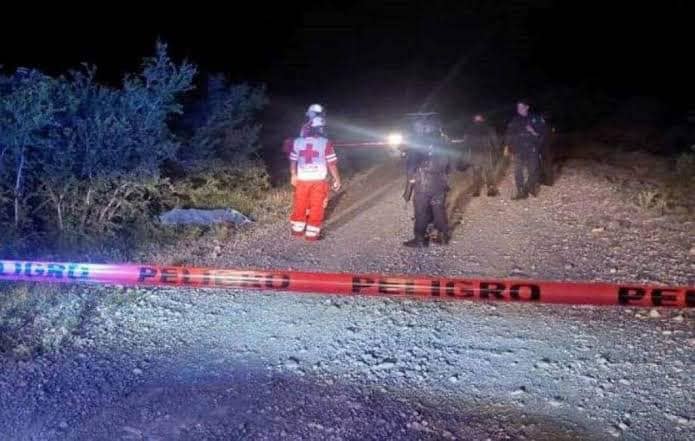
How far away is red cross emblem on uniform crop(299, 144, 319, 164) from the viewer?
8.05 m

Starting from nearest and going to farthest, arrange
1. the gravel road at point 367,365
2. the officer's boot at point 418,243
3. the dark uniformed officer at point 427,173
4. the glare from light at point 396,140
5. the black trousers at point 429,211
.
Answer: the gravel road at point 367,365 < the dark uniformed officer at point 427,173 < the black trousers at point 429,211 < the officer's boot at point 418,243 < the glare from light at point 396,140

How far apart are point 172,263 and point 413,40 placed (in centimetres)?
3205

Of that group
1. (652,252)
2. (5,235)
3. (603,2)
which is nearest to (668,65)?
(603,2)

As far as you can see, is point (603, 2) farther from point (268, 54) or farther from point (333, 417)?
point (333, 417)

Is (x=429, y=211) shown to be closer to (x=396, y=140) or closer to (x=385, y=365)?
(x=396, y=140)

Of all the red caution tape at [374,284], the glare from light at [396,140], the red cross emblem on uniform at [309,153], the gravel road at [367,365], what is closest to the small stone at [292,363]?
the gravel road at [367,365]

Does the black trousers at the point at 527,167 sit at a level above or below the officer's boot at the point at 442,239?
above

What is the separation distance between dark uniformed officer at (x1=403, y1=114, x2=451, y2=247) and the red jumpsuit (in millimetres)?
1035

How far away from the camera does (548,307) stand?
6.05 m

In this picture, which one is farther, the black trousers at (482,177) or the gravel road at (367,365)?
the black trousers at (482,177)

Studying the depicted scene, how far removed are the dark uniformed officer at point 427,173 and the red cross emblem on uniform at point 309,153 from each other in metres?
1.13

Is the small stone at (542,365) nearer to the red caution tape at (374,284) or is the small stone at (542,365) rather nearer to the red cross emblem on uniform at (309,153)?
the red caution tape at (374,284)

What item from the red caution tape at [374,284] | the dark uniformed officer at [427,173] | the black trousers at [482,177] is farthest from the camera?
the black trousers at [482,177]

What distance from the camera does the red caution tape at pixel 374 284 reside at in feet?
15.0
